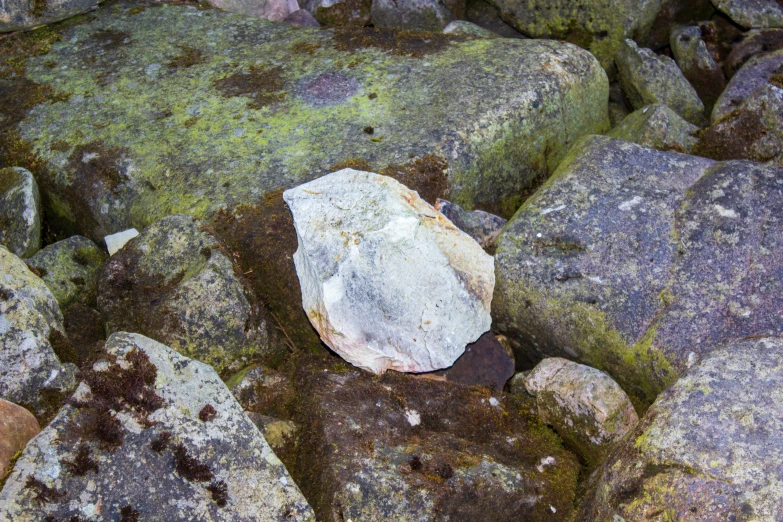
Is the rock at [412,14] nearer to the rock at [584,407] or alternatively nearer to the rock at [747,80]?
the rock at [747,80]

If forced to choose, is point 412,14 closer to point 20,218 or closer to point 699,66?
point 699,66

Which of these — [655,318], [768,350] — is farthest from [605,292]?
[768,350]

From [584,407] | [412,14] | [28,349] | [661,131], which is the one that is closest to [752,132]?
[661,131]

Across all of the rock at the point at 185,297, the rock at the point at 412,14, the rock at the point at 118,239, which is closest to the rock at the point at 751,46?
the rock at the point at 412,14

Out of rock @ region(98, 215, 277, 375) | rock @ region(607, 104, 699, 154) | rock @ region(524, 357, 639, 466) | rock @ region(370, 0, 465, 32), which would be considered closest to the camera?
rock @ region(524, 357, 639, 466)

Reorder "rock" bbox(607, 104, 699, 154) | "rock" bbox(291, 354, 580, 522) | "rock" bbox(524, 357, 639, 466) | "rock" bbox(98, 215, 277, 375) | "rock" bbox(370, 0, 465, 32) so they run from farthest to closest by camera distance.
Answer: "rock" bbox(370, 0, 465, 32)
"rock" bbox(607, 104, 699, 154)
"rock" bbox(98, 215, 277, 375)
"rock" bbox(524, 357, 639, 466)
"rock" bbox(291, 354, 580, 522)

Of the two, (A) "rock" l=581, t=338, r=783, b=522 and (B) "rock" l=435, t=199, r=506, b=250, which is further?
(B) "rock" l=435, t=199, r=506, b=250

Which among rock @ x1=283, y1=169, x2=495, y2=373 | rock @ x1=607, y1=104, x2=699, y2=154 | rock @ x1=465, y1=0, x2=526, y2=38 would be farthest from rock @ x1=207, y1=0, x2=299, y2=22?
rock @ x1=607, y1=104, x2=699, y2=154

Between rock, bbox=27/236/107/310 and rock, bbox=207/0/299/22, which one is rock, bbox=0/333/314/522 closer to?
rock, bbox=27/236/107/310
